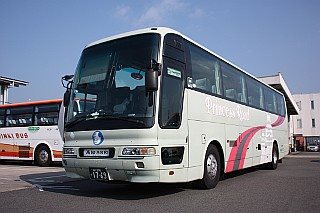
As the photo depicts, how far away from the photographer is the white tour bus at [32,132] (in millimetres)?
15227

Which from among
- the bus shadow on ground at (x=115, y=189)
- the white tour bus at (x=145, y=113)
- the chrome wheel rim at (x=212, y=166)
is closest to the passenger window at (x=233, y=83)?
the white tour bus at (x=145, y=113)

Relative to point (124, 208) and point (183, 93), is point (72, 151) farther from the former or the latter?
point (183, 93)

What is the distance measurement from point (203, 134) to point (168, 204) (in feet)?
6.69

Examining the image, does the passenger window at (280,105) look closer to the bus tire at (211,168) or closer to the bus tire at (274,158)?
the bus tire at (274,158)

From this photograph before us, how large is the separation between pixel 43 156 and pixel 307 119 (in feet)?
179

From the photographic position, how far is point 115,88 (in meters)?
6.55

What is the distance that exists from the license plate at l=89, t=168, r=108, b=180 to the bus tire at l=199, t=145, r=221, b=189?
2.33m

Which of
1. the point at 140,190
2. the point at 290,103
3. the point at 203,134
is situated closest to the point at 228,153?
the point at 203,134

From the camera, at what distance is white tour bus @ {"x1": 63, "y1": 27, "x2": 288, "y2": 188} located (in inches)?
242

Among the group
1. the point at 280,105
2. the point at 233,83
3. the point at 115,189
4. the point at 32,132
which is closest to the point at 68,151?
the point at 115,189

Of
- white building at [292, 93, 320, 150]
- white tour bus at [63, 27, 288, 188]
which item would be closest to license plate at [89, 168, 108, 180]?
white tour bus at [63, 27, 288, 188]

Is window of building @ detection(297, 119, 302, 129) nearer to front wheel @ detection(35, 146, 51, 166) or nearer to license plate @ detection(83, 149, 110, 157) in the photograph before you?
front wheel @ detection(35, 146, 51, 166)

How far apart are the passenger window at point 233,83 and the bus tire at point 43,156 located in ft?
30.6

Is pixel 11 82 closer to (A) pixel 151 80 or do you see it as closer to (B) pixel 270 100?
(B) pixel 270 100
